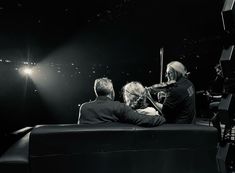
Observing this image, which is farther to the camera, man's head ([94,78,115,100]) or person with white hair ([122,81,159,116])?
person with white hair ([122,81,159,116])

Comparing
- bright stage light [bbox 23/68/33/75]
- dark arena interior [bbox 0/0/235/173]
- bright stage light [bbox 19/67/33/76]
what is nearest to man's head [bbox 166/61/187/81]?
dark arena interior [bbox 0/0/235/173]

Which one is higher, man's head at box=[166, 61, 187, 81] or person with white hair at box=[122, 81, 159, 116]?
man's head at box=[166, 61, 187, 81]

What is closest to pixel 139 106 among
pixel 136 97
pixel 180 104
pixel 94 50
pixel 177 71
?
pixel 136 97

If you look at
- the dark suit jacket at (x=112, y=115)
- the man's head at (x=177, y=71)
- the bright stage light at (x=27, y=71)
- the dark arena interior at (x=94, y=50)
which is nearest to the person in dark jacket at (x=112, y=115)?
the dark suit jacket at (x=112, y=115)

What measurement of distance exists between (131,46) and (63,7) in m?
5.57

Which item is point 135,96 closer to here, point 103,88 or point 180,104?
point 180,104

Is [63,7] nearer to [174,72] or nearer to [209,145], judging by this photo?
[174,72]

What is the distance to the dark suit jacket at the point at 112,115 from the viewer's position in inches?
96.7

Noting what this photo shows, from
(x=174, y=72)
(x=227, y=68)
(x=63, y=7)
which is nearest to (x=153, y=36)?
(x=63, y=7)

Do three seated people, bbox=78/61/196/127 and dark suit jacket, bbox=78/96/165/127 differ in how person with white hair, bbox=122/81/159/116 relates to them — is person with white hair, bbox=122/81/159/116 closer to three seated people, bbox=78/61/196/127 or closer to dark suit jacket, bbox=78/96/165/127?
three seated people, bbox=78/61/196/127

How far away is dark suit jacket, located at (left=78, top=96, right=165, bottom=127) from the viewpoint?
2455 mm

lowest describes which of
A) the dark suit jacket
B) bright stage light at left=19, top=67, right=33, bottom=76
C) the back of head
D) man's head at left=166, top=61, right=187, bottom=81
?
the dark suit jacket

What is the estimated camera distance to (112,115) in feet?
8.27

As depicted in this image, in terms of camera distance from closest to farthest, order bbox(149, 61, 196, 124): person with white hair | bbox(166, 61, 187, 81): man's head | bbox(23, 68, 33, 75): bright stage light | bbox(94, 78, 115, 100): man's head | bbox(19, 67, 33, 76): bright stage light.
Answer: bbox(94, 78, 115, 100): man's head, bbox(149, 61, 196, 124): person with white hair, bbox(166, 61, 187, 81): man's head, bbox(19, 67, 33, 76): bright stage light, bbox(23, 68, 33, 75): bright stage light
